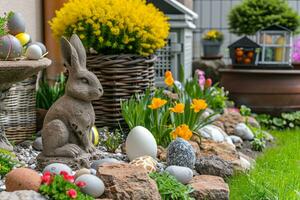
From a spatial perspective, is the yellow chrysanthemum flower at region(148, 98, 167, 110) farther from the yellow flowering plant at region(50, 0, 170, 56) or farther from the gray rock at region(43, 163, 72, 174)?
the gray rock at region(43, 163, 72, 174)

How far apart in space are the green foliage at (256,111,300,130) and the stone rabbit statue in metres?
3.23

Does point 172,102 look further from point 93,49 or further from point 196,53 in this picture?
point 196,53

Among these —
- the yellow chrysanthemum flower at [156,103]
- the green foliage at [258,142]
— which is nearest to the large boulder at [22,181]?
the yellow chrysanthemum flower at [156,103]

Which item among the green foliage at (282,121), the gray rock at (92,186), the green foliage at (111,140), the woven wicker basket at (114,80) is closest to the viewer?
the gray rock at (92,186)

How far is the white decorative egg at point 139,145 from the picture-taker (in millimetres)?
3316

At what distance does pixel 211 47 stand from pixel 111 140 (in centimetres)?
579

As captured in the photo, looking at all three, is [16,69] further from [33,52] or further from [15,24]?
[15,24]

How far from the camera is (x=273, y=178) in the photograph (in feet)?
11.3

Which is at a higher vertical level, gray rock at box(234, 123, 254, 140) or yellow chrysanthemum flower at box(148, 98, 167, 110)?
yellow chrysanthemum flower at box(148, 98, 167, 110)

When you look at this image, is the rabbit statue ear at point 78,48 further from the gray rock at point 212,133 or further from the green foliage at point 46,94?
the gray rock at point 212,133

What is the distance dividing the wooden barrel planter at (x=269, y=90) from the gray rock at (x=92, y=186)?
3.77m

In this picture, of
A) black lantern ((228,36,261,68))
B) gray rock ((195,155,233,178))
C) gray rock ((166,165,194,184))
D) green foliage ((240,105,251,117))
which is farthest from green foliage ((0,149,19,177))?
black lantern ((228,36,261,68))

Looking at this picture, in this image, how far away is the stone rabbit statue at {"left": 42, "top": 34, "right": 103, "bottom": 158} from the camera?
2.97 metres

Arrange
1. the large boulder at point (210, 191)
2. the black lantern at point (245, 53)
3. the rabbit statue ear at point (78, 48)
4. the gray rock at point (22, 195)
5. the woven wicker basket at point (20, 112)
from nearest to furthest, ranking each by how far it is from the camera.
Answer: the gray rock at point (22, 195) < the large boulder at point (210, 191) < the rabbit statue ear at point (78, 48) < the woven wicker basket at point (20, 112) < the black lantern at point (245, 53)
